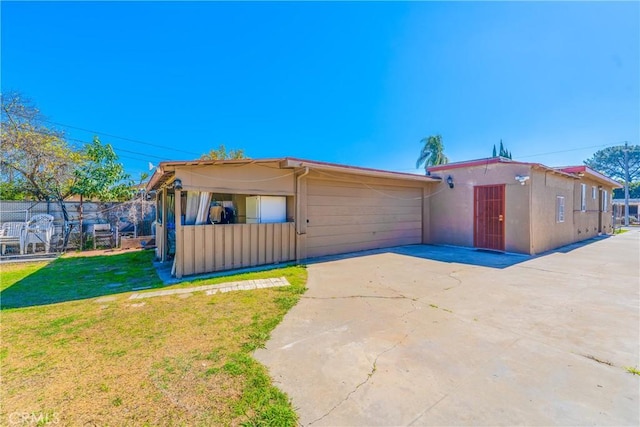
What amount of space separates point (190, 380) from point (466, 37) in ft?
37.4

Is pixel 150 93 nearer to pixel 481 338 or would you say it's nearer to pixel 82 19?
pixel 82 19

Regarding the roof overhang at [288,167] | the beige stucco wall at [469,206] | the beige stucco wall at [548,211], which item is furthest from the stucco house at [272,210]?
the beige stucco wall at [548,211]

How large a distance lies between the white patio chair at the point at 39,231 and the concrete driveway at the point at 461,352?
10.1 meters

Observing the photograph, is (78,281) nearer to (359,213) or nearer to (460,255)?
(359,213)

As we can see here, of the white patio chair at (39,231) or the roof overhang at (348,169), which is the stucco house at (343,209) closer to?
the roof overhang at (348,169)

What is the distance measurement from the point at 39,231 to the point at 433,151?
80.9 ft

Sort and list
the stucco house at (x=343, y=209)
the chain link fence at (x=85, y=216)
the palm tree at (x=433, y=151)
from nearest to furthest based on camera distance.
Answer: the stucco house at (x=343, y=209)
the chain link fence at (x=85, y=216)
the palm tree at (x=433, y=151)

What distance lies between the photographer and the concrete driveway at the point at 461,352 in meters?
1.89

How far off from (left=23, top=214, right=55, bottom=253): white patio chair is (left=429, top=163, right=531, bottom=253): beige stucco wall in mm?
14156

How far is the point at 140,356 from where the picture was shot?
8.59 feet

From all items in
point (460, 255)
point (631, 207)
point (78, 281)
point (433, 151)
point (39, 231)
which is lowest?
point (78, 281)

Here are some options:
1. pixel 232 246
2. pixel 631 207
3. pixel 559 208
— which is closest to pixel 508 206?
pixel 559 208

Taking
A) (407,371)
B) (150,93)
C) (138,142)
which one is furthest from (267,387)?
(138,142)

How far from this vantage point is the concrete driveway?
189cm
